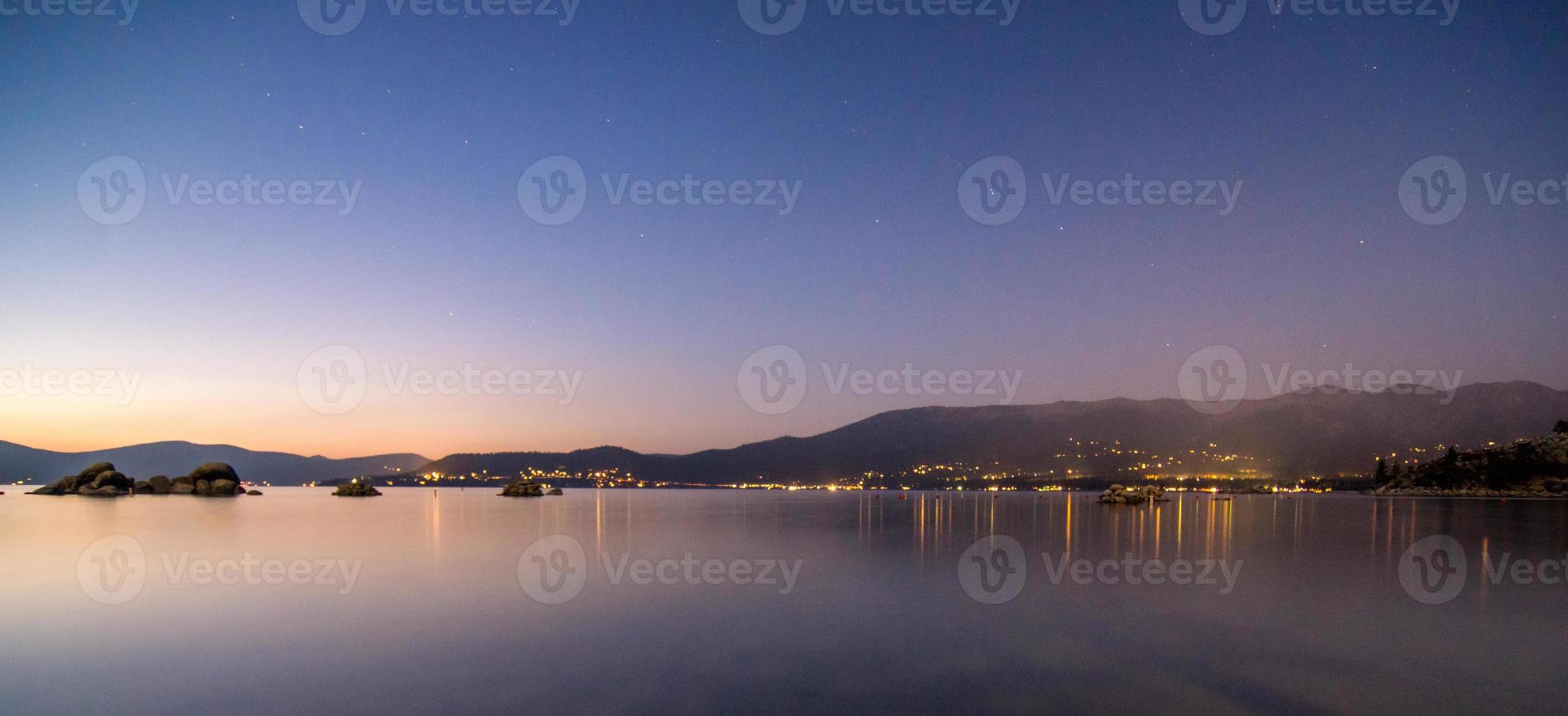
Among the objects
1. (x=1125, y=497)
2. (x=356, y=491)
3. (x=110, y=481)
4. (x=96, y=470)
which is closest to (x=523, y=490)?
(x=356, y=491)

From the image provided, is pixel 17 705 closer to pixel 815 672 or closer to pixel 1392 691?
pixel 815 672

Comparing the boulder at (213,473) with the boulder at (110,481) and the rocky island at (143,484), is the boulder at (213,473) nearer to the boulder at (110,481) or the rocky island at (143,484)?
the rocky island at (143,484)

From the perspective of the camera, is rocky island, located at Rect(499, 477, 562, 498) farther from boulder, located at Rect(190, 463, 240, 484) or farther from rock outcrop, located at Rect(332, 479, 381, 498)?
boulder, located at Rect(190, 463, 240, 484)

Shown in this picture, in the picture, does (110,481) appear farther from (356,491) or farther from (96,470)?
(356,491)

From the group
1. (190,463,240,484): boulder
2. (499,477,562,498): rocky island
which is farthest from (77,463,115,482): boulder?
(499,477,562,498): rocky island

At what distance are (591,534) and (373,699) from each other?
32.2 m

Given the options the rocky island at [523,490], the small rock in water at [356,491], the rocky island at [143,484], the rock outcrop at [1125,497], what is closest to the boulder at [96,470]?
the rocky island at [143,484]

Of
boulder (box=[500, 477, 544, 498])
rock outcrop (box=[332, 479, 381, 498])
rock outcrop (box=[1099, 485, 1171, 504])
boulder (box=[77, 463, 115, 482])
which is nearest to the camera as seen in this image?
rock outcrop (box=[1099, 485, 1171, 504])

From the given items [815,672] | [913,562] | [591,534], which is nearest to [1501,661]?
[815,672]

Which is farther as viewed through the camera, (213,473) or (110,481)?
(213,473)

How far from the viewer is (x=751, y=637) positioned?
611 inches

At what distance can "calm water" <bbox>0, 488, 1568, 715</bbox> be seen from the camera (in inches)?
450

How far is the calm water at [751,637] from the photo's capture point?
37.5 ft

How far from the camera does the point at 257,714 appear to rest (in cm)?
1061
